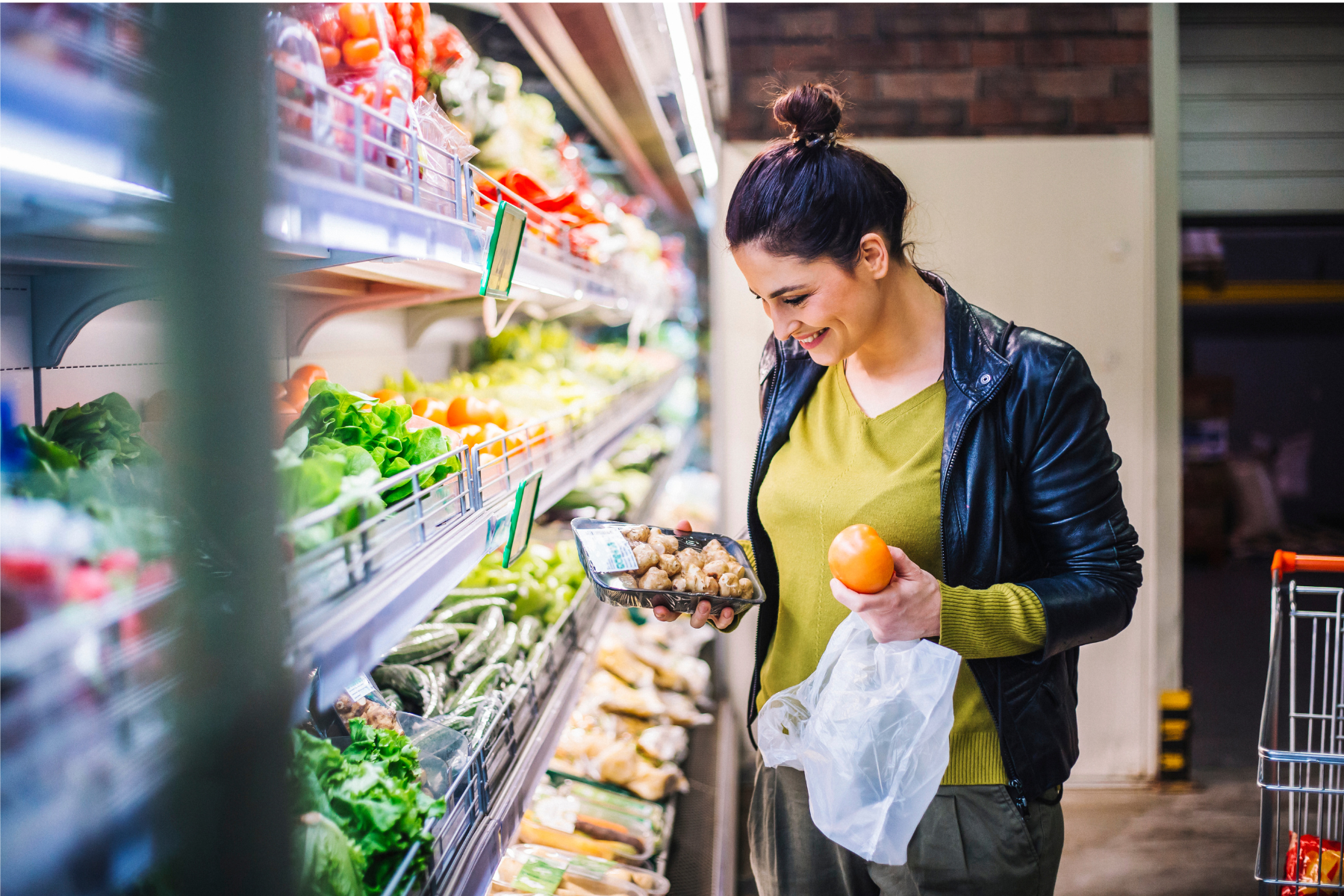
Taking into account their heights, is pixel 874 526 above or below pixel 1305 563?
above

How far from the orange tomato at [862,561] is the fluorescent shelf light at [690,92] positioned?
98cm

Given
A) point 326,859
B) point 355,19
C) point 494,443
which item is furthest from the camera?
point 494,443

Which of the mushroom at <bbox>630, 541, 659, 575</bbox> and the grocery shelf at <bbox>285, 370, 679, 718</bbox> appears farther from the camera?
the mushroom at <bbox>630, 541, 659, 575</bbox>

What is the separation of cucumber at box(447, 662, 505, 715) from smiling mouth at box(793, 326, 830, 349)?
841mm

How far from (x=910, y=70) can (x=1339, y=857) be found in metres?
2.79

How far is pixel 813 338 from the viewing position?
55.8 inches

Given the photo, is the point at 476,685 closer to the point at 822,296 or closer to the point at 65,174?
the point at 822,296

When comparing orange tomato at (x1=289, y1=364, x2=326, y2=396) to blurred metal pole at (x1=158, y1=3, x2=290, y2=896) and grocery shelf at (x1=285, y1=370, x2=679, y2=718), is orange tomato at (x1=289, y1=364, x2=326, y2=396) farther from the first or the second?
blurred metal pole at (x1=158, y1=3, x2=290, y2=896)

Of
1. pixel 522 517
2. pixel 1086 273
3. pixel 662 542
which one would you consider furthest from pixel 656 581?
pixel 1086 273

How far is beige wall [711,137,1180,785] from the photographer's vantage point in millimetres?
3213

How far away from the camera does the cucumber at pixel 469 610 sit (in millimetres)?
1953

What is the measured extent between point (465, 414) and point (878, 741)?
1015 millimetres

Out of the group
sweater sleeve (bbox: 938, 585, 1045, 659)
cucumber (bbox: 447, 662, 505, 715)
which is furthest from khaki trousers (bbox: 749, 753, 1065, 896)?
cucumber (bbox: 447, 662, 505, 715)

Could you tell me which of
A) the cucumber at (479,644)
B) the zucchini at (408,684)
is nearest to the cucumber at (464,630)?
the cucumber at (479,644)
